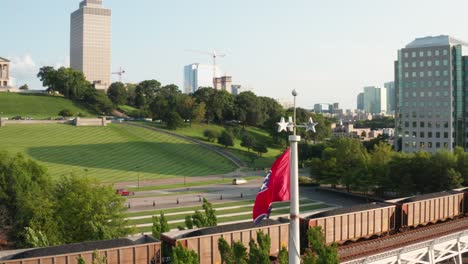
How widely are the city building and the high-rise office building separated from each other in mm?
129108

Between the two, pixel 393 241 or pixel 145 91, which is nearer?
pixel 393 241

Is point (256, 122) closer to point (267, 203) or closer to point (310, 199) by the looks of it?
point (310, 199)

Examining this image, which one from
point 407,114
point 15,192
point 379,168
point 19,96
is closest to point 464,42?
point 407,114

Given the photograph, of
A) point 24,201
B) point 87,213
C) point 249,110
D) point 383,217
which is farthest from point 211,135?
point 383,217

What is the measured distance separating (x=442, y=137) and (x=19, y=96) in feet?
392

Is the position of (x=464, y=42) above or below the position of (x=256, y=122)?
above

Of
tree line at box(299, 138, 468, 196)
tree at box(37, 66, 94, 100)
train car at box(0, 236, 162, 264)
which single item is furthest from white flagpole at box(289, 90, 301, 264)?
tree at box(37, 66, 94, 100)

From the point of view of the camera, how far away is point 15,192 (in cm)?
3859

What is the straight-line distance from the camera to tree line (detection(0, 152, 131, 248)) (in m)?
32.1

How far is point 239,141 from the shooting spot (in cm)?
11688

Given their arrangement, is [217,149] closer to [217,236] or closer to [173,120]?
[173,120]

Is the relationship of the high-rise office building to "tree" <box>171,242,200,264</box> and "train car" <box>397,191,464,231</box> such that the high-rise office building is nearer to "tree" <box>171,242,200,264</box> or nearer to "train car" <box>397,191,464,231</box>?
"train car" <box>397,191,464,231</box>

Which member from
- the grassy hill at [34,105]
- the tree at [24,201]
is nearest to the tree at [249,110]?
the grassy hill at [34,105]

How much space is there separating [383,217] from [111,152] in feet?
222
